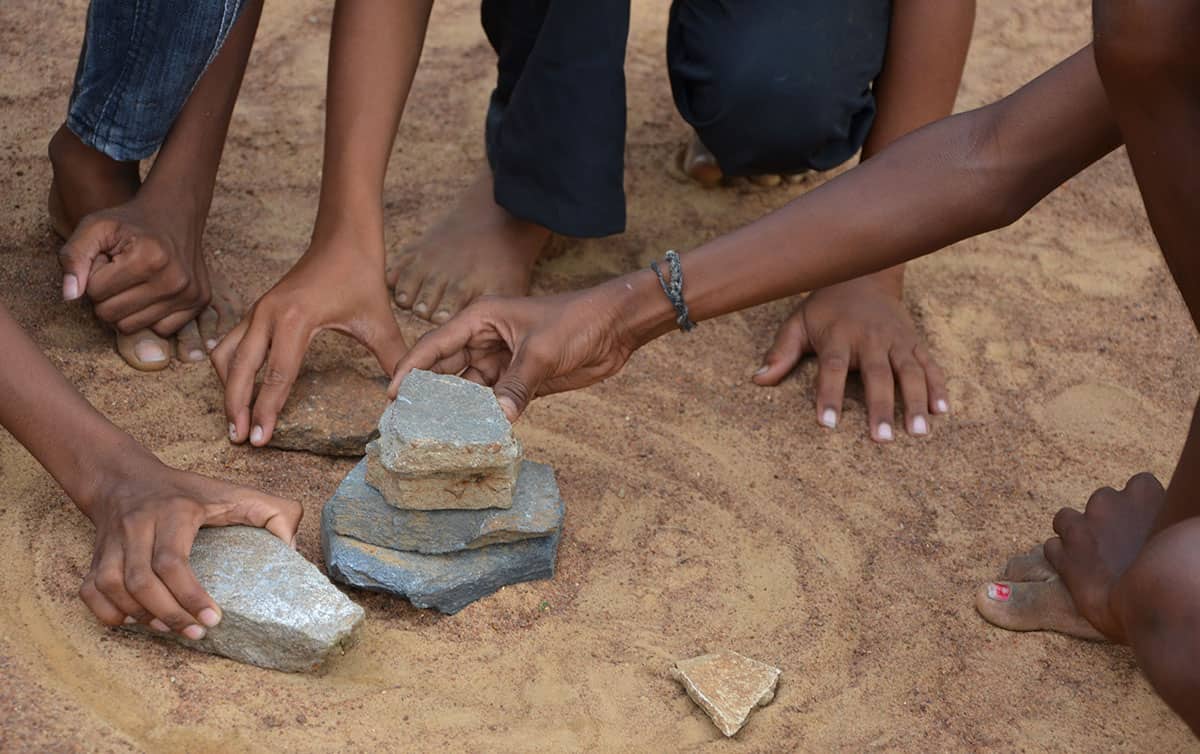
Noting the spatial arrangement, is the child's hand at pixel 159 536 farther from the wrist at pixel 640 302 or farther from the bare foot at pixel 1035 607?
the bare foot at pixel 1035 607

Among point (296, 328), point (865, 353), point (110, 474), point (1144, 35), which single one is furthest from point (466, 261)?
point (1144, 35)

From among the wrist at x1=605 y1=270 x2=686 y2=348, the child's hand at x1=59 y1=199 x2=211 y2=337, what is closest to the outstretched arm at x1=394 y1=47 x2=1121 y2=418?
the wrist at x1=605 y1=270 x2=686 y2=348

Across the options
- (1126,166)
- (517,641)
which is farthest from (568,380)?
(1126,166)

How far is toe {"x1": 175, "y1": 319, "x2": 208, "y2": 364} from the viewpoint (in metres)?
3.03

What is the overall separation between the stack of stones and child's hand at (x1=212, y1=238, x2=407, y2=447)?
0.37 m

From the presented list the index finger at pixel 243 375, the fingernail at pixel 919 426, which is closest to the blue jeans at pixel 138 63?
the index finger at pixel 243 375

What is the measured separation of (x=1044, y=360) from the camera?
11.1 feet

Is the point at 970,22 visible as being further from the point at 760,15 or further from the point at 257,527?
the point at 257,527

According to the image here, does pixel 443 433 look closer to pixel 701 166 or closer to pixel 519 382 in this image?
pixel 519 382

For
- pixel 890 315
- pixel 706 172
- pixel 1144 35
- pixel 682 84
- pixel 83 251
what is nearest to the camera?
pixel 1144 35

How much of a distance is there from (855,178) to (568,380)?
679 mm

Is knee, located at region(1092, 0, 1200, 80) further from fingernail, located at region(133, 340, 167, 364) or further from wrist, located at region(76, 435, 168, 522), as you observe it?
fingernail, located at region(133, 340, 167, 364)

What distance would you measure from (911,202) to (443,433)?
101cm

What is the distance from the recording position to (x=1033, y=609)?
8.47 ft
